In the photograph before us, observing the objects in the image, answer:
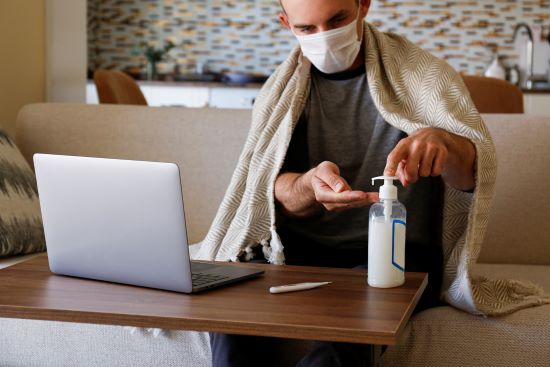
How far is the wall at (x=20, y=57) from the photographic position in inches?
Result: 120

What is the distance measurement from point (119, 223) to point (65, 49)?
2.27 metres

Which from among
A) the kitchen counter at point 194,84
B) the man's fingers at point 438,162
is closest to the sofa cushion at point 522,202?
the man's fingers at point 438,162

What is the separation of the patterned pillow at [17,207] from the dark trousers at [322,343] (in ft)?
2.28

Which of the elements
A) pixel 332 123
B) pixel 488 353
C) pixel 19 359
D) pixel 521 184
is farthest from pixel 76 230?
pixel 521 184

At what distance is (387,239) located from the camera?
1.29 meters

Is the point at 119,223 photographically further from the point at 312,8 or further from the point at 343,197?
the point at 312,8

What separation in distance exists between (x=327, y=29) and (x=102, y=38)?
5.08 meters

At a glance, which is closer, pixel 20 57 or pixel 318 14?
pixel 318 14

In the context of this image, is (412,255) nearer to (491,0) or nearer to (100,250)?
(100,250)

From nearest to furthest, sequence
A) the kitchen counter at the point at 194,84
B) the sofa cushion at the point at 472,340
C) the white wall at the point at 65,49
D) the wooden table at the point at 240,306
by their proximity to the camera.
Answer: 1. the wooden table at the point at 240,306
2. the sofa cushion at the point at 472,340
3. the white wall at the point at 65,49
4. the kitchen counter at the point at 194,84

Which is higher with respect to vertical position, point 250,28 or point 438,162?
point 438,162

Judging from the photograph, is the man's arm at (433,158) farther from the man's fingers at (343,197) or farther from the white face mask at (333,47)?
the white face mask at (333,47)

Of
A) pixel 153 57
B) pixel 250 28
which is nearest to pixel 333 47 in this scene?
pixel 153 57

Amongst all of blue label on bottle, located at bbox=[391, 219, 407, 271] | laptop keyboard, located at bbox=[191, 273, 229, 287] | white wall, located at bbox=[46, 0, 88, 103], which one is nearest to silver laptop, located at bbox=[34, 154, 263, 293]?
laptop keyboard, located at bbox=[191, 273, 229, 287]
